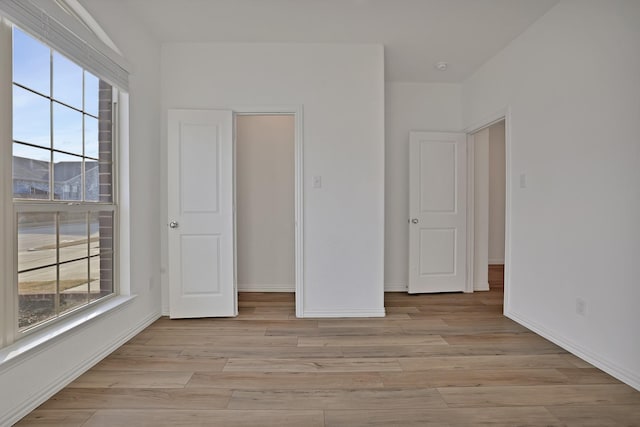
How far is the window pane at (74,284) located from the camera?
209cm

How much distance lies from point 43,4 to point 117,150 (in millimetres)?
1072

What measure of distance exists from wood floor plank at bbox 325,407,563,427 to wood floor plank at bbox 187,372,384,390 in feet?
0.83

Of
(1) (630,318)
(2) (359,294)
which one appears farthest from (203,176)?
(1) (630,318)

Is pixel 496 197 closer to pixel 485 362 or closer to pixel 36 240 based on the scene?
pixel 485 362

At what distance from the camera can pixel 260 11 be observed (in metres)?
2.65

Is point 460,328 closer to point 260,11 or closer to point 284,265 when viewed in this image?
point 284,265

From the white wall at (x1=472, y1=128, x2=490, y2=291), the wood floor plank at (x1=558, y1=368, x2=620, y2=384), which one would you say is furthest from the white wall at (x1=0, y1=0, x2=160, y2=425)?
the white wall at (x1=472, y1=128, x2=490, y2=291)

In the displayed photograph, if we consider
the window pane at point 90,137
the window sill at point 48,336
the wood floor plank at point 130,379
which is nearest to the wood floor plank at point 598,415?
the wood floor plank at point 130,379

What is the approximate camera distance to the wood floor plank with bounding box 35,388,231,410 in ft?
5.89

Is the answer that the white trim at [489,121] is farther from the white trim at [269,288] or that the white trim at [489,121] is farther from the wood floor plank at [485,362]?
the white trim at [269,288]

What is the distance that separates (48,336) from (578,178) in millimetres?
3584

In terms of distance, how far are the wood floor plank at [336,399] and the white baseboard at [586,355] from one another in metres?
1.21

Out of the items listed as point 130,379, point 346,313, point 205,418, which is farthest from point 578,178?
point 130,379

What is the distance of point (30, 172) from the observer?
72.7 inches
